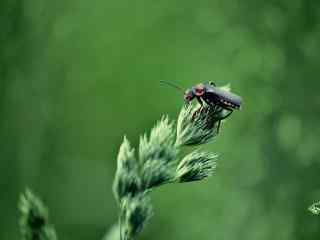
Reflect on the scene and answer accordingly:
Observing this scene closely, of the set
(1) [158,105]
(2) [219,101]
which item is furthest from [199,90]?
(1) [158,105]

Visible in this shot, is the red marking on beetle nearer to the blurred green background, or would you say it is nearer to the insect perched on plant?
the insect perched on plant

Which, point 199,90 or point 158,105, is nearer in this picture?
point 199,90

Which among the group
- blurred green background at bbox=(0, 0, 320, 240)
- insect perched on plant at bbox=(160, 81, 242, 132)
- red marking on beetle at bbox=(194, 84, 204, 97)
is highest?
blurred green background at bbox=(0, 0, 320, 240)

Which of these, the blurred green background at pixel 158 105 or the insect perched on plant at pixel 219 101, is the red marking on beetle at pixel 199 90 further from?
the blurred green background at pixel 158 105

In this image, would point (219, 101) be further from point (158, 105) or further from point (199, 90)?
point (158, 105)

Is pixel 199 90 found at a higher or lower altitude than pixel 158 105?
lower

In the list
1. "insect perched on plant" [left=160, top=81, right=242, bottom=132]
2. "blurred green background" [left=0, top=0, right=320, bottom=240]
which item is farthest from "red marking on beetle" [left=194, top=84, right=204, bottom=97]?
"blurred green background" [left=0, top=0, right=320, bottom=240]

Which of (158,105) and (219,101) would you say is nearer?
(219,101)

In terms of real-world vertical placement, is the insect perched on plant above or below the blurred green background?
below

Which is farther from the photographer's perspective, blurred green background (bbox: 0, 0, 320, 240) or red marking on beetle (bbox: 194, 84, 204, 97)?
blurred green background (bbox: 0, 0, 320, 240)
